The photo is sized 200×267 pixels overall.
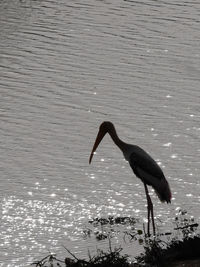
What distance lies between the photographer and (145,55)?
27.4m

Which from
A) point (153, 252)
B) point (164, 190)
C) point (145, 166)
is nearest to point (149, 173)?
point (145, 166)

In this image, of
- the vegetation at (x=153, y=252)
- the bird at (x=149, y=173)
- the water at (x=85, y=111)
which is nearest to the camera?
the vegetation at (x=153, y=252)

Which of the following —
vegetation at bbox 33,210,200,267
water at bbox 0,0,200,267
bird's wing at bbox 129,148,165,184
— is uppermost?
water at bbox 0,0,200,267

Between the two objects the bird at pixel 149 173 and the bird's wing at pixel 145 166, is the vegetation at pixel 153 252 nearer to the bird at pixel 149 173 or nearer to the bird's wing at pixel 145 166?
the bird at pixel 149 173

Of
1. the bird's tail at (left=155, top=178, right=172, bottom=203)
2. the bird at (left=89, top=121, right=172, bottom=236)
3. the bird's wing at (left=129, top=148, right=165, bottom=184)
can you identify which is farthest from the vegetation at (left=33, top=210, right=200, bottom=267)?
the bird's wing at (left=129, top=148, right=165, bottom=184)

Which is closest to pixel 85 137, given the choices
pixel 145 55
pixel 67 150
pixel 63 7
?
pixel 67 150

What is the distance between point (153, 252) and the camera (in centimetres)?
1255

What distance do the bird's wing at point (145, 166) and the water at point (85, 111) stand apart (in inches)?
39.4

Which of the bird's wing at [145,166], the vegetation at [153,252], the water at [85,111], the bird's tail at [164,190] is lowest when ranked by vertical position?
the vegetation at [153,252]

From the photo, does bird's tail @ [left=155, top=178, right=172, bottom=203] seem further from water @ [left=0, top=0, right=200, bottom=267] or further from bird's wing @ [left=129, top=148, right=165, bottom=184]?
water @ [left=0, top=0, right=200, bottom=267]

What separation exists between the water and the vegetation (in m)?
0.38

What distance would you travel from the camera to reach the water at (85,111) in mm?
Answer: 16562

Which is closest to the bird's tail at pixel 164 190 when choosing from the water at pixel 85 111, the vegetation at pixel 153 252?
the vegetation at pixel 153 252

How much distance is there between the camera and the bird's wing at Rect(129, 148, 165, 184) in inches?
615
